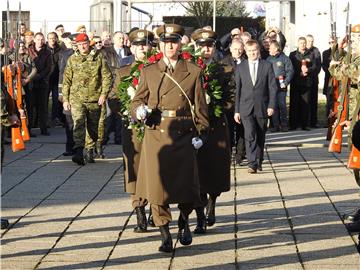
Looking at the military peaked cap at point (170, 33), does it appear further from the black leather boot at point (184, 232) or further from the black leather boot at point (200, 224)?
the black leather boot at point (200, 224)

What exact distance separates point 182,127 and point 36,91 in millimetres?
12769

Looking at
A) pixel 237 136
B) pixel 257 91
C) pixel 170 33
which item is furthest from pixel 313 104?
pixel 170 33

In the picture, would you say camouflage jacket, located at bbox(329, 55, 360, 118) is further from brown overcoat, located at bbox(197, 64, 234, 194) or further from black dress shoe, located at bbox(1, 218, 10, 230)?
black dress shoe, located at bbox(1, 218, 10, 230)

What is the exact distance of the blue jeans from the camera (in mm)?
23047

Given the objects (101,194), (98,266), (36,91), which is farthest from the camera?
(36,91)

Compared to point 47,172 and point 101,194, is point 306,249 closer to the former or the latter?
point 101,194

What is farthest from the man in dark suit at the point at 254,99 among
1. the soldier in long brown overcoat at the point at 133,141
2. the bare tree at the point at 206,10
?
the bare tree at the point at 206,10

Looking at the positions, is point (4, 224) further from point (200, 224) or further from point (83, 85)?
point (83, 85)

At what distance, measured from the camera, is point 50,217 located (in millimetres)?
11852

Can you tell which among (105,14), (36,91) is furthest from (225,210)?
(105,14)

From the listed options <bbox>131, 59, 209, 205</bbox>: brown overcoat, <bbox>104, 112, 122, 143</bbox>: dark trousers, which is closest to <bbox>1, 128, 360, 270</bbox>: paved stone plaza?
<bbox>131, 59, 209, 205</bbox>: brown overcoat

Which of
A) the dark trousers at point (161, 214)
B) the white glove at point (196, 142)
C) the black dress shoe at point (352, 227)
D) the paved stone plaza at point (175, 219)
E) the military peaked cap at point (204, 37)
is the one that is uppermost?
the military peaked cap at point (204, 37)

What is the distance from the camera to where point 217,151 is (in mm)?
11234

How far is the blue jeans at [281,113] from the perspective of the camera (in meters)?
23.0
